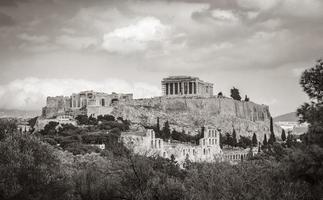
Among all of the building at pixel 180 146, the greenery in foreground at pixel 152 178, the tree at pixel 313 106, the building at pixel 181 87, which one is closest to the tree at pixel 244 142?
the building at pixel 180 146

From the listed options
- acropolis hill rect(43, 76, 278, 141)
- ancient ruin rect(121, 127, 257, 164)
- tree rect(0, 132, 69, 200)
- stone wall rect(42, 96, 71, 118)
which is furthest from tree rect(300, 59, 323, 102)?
stone wall rect(42, 96, 71, 118)

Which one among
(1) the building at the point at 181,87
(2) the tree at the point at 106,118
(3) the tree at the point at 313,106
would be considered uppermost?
(1) the building at the point at 181,87

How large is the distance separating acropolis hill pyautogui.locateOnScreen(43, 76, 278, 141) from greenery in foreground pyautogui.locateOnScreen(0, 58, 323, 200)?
7825 centimetres

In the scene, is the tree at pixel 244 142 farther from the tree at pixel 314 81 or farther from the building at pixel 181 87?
the tree at pixel 314 81

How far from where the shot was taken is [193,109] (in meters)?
132

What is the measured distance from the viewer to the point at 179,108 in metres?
131

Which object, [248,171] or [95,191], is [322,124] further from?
[95,191]

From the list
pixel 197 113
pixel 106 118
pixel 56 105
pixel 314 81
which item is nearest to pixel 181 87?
pixel 197 113

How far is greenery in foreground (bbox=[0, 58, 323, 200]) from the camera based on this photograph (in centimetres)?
2439

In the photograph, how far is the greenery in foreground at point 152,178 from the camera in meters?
24.4

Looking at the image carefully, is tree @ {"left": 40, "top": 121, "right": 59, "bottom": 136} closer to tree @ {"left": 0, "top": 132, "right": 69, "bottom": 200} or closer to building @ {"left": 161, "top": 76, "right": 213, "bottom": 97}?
building @ {"left": 161, "top": 76, "right": 213, "bottom": 97}

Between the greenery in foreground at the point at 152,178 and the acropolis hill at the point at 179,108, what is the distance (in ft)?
257

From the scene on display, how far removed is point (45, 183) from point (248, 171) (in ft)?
39.2

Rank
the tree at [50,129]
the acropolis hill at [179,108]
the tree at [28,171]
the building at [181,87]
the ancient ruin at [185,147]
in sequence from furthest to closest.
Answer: the building at [181,87], the acropolis hill at [179,108], the tree at [50,129], the ancient ruin at [185,147], the tree at [28,171]
